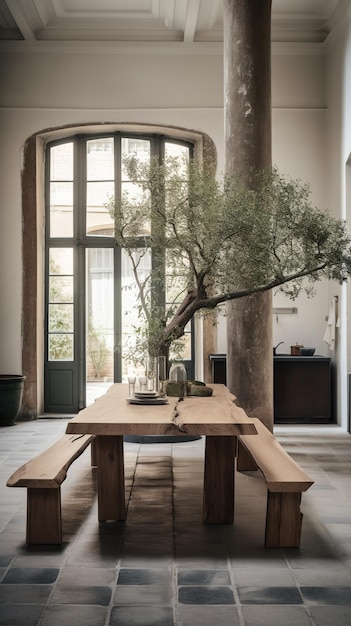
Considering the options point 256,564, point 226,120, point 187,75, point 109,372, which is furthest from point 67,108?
point 256,564

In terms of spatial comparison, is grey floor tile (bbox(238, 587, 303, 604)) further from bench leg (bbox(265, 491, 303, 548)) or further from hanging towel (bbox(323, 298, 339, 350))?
hanging towel (bbox(323, 298, 339, 350))

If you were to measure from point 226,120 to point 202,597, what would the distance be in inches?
194

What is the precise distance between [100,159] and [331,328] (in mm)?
3769

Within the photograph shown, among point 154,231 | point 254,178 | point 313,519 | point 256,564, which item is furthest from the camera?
point 254,178

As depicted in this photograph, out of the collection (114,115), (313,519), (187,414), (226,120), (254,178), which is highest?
(114,115)

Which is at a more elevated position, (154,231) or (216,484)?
(154,231)

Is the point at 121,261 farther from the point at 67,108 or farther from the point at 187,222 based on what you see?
the point at 187,222

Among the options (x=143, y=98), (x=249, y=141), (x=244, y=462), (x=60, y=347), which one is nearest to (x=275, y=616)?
(x=244, y=462)

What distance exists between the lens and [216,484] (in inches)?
167

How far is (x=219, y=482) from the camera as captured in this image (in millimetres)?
4250

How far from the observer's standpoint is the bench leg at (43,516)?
3818 millimetres

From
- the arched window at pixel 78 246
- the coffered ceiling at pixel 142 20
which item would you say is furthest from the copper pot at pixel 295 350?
the coffered ceiling at pixel 142 20

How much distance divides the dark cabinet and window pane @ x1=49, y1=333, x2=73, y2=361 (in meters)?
2.75

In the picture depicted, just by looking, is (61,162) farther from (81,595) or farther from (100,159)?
(81,595)
